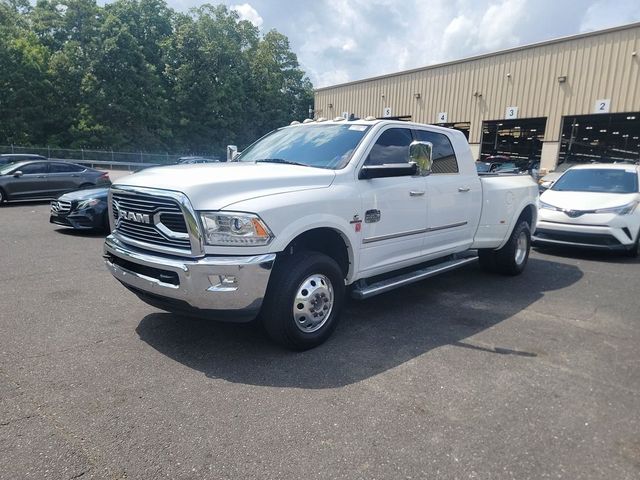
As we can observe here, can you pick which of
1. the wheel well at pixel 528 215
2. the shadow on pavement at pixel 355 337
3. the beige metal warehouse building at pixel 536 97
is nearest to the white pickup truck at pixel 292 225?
the shadow on pavement at pixel 355 337

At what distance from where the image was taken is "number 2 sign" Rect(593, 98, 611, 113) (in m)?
21.7

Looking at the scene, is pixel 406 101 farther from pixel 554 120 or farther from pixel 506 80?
pixel 554 120

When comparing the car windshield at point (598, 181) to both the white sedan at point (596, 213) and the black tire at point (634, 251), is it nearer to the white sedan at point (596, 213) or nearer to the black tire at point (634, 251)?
the white sedan at point (596, 213)

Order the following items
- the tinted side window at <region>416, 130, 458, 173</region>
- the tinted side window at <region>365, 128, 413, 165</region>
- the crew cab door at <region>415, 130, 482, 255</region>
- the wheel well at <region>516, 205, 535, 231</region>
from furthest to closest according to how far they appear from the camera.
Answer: the wheel well at <region>516, 205, 535, 231</region>, the tinted side window at <region>416, 130, 458, 173</region>, the crew cab door at <region>415, 130, 482, 255</region>, the tinted side window at <region>365, 128, 413, 165</region>

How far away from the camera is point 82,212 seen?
368 inches

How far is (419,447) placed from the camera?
2.71m

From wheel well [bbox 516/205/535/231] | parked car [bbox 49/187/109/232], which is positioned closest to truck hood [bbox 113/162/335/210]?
wheel well [bbox 516/205/535/231]

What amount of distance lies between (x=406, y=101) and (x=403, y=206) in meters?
28.1

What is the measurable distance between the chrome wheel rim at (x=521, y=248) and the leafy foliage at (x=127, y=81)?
4302 cm

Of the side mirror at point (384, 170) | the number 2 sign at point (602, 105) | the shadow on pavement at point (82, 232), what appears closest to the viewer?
the side mirror at point (384, 170)

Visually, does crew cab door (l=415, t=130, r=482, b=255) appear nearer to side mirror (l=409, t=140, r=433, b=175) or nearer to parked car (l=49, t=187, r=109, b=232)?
side mirror (l=409, t=140, r=433, b=175)

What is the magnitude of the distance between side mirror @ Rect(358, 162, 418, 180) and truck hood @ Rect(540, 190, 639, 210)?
5.36m

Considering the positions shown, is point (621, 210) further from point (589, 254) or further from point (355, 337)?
point (355, 337)

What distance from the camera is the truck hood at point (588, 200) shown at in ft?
27.0
